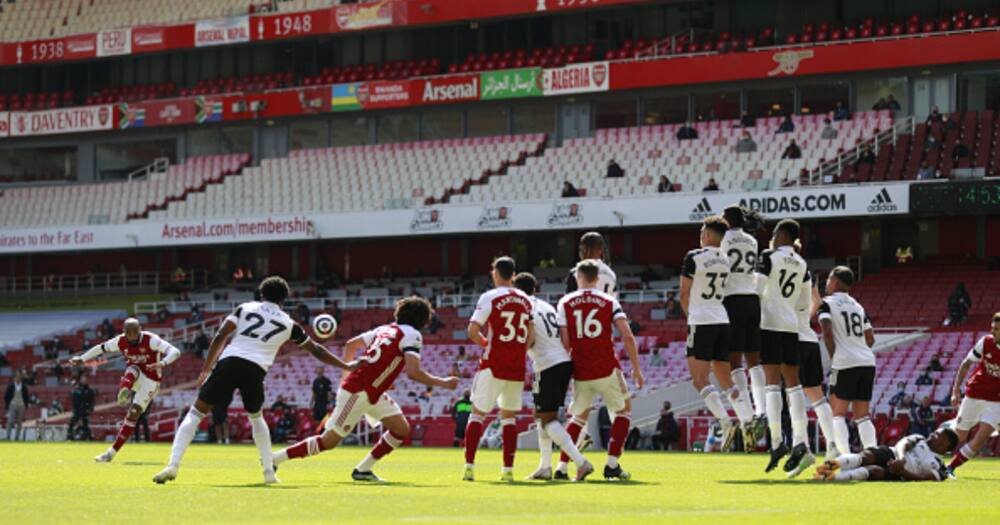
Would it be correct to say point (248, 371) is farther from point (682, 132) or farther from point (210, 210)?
point (210, 210)

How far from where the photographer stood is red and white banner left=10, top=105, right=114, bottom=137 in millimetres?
A: 67000

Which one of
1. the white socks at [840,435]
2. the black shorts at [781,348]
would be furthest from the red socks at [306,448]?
the white socks at [840,435]

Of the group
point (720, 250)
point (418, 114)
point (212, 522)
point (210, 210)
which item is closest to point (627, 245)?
point (418, 114)

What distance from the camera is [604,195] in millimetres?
54250

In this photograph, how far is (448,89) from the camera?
60.4m

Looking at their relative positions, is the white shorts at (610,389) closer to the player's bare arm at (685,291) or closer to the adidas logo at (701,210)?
the player's bare arm at (685,291)

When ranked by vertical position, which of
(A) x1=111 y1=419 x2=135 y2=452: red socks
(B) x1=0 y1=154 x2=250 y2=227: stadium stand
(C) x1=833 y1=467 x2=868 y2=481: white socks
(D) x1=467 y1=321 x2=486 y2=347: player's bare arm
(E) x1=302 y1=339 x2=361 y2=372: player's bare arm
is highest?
(B) x1=0 y1=154 x2=250 y2=227: stadium stand

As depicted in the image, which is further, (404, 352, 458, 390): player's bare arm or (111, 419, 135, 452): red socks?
(111, 419, 135, 452): red socks

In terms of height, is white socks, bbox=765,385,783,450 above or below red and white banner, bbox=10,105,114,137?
below

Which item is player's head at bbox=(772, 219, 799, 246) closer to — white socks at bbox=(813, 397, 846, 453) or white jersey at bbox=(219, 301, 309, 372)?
white socks at bbox=(813, 397, 846, 453)

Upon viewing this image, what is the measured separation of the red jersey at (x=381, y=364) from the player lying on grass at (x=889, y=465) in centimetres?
447

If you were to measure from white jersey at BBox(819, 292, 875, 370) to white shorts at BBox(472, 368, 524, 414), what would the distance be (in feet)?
12.6

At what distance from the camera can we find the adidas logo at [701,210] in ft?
166

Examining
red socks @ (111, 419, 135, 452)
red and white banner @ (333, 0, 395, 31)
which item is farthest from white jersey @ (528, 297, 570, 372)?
red and white banner @ (333, 0, 395, 31)
